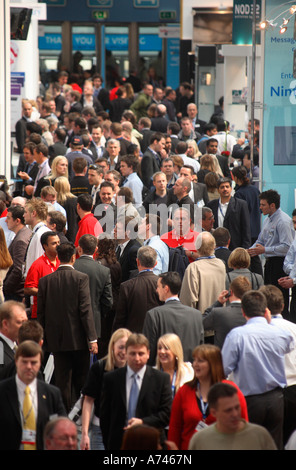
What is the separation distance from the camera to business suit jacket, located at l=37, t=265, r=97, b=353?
7.26 m

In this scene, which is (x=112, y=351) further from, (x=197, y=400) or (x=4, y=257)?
(x=4, y=257)

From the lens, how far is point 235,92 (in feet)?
67.9

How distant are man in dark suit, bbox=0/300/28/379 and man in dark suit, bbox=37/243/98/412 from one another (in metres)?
1.29

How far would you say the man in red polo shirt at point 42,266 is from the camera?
7770mm

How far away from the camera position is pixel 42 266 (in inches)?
307

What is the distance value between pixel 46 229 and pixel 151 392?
3455mm

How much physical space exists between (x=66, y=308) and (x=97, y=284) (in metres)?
0.55

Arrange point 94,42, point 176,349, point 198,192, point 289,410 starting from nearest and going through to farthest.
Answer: point 176,349 < point 289,410 < point 198,192 < point 94,42

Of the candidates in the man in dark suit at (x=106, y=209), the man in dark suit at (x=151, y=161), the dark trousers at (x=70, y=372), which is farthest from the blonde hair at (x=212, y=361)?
the man in dark suit at (x=151, y=161)

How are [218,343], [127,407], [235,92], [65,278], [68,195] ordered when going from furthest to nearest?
[235,92]
[68,195]
[65,278]
[218,343]
[127,407]

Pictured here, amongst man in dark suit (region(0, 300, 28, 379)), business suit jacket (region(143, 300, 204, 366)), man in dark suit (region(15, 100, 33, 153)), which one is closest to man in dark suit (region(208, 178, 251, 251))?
business suit jacket (region(143, 300, 204, 366))

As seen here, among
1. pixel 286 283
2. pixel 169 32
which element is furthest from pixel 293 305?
pixel 169 32
